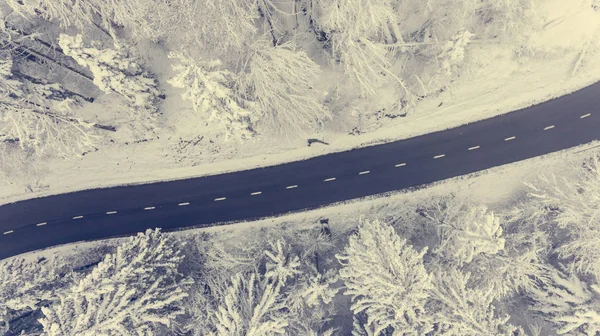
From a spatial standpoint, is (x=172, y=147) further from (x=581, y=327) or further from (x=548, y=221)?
(x=581, y=327)

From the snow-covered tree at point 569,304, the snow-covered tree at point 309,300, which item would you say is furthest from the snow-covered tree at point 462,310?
the snow-covered tree at point 309,300

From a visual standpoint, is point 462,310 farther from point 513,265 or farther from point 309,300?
point 309,300

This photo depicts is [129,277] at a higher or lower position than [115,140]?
lower

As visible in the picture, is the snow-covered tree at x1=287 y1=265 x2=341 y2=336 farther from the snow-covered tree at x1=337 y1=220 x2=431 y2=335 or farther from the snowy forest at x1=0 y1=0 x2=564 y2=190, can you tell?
the snowy forest at x1=0 y1=0 x2=564 y2=190

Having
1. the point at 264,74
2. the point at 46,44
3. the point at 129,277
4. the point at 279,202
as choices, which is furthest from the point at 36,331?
the point at 264,74

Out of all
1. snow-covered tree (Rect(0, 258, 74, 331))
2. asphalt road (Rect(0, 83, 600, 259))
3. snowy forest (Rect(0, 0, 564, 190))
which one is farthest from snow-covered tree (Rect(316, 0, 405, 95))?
snow-covered tree (Rect(0, 258, 74, 331))

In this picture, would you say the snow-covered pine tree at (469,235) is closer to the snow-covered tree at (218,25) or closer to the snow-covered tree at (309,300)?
the snow-covered tree at (309,300)
